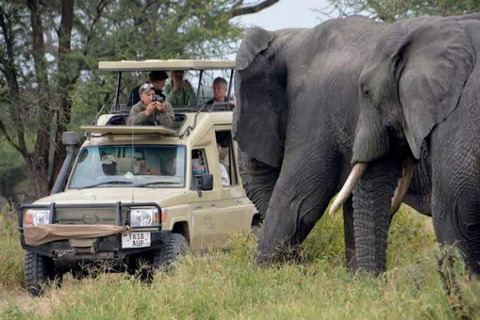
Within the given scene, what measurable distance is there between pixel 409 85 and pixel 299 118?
2199 millimetres

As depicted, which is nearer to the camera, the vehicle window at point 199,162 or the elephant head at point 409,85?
the elephant head at point 409,85

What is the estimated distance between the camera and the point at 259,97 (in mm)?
11547

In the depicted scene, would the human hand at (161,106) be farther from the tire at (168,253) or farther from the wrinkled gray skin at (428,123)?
the wrinkled gray skin at (428,123)

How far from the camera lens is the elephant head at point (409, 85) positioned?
332 inches

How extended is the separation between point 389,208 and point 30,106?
9.78 m

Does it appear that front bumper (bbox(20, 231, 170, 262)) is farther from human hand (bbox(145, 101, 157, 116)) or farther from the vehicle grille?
human hand (bbox(145, 101, 157, 116))

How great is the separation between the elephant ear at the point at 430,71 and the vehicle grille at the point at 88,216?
3.52m

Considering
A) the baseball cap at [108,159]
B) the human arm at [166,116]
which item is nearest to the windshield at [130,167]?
the baseball cap at [108,159]

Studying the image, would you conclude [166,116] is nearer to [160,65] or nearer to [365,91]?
[160,65]

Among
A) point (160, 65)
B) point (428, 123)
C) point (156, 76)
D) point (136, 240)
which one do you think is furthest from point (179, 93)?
point (428, 123)

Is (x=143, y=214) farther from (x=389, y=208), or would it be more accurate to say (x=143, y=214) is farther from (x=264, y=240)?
(x=389, y=208)

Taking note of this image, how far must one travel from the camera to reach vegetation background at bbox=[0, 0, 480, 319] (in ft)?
28.0

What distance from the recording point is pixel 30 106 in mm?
18984

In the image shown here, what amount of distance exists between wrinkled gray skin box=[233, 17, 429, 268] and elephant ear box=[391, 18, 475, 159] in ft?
4.34
